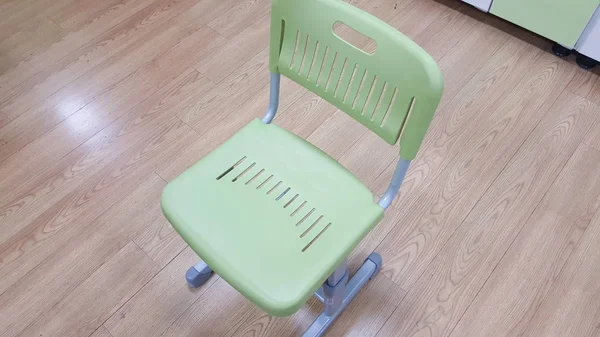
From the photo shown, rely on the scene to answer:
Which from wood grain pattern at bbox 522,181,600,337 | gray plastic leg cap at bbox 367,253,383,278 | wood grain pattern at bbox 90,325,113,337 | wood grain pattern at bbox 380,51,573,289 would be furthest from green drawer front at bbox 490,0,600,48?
wood grain pattern at bbox 90,325,113,337

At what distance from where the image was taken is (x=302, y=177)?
106cm

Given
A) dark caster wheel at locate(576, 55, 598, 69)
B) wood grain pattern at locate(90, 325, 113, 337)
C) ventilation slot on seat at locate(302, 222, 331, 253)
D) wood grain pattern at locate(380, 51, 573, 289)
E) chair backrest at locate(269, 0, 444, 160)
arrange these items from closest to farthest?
chair backrest at locate(269, 0, 444, 160), ventilation slot on seat at locate(302, 222, 331, 253), wood grain pattern at locate(90, 325, 113, 337), wood grain pattern at locate(380, 51, 573, 289), dark caster wheel at locate(576, 55, 598, 69)

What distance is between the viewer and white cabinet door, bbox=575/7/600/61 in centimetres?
176

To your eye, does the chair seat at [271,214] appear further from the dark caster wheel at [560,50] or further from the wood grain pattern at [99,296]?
the dark caster wheel at [560,50]

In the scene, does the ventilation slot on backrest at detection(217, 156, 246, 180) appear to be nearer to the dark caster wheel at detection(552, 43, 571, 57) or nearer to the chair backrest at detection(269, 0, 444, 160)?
the chair backrest at detection(269, 0, 444, 160)

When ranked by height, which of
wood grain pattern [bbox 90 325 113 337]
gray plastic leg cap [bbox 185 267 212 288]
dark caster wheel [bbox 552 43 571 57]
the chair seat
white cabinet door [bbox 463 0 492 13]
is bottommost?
wood grain pattern [bbox 90 325 113 337]

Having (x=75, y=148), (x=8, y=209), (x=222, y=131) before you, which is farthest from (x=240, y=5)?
(x=8, y=209)

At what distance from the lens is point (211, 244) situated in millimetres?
934

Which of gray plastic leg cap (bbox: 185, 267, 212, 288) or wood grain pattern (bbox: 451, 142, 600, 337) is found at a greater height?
wood grain pattern (bbox: 451, 142, 600, 337)

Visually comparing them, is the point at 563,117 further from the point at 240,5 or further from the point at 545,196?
the point at 240,5

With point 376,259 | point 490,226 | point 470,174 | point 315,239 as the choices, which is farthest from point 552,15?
point 315,239

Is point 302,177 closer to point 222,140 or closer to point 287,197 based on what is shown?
point 287,197

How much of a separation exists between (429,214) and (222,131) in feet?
2.67

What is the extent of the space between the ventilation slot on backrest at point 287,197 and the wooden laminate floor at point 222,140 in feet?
1.47
